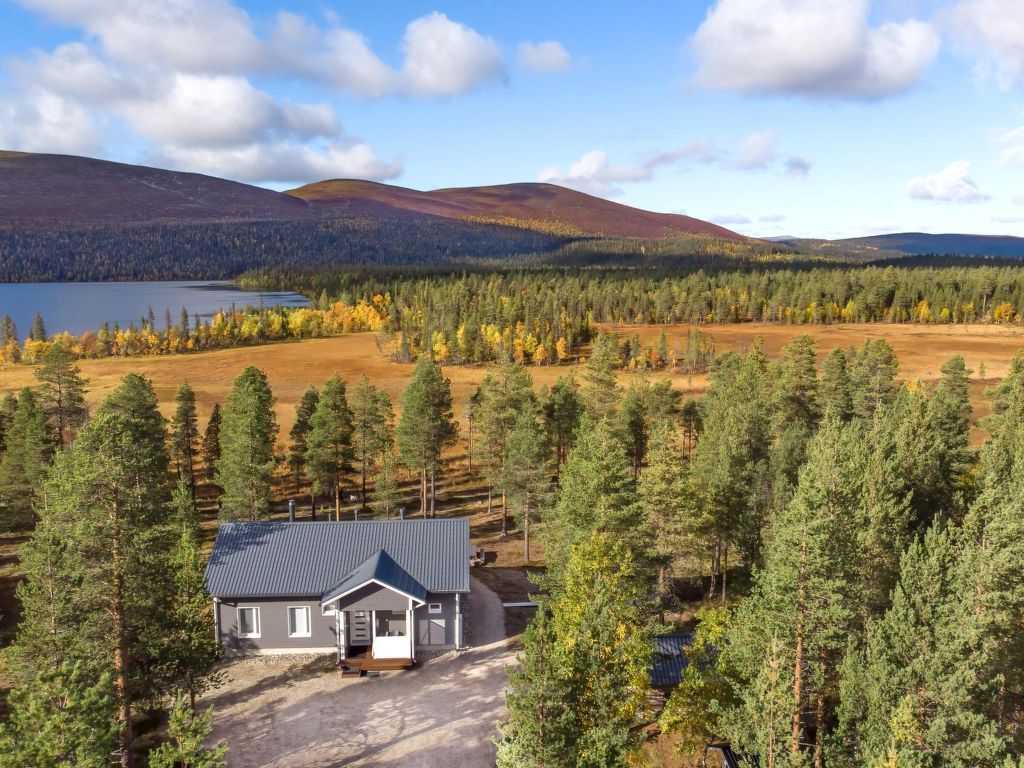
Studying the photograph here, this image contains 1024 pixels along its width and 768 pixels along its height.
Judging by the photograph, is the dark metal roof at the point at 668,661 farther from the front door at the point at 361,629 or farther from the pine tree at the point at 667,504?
the front door at the point at 361,629

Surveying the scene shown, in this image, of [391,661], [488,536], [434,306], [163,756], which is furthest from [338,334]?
[163,756]

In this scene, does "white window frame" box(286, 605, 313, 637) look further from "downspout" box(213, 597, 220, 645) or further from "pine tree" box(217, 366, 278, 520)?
"pine tree" box(217, 366, 278, 520)

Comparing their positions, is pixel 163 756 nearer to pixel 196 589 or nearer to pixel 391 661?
pixel 196 589

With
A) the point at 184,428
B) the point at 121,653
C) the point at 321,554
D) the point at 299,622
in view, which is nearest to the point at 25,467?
the point at 184,428

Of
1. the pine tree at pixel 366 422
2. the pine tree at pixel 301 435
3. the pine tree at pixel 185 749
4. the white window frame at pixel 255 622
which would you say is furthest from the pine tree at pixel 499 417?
the pine tree at pixel 185 749

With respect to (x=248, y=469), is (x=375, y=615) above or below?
below

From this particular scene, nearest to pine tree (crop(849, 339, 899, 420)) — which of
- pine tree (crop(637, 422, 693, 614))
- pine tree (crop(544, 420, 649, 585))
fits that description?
pine tree (crop(637, 422, 693, 614))

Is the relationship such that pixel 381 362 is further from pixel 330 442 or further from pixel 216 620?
pixel 216 620
